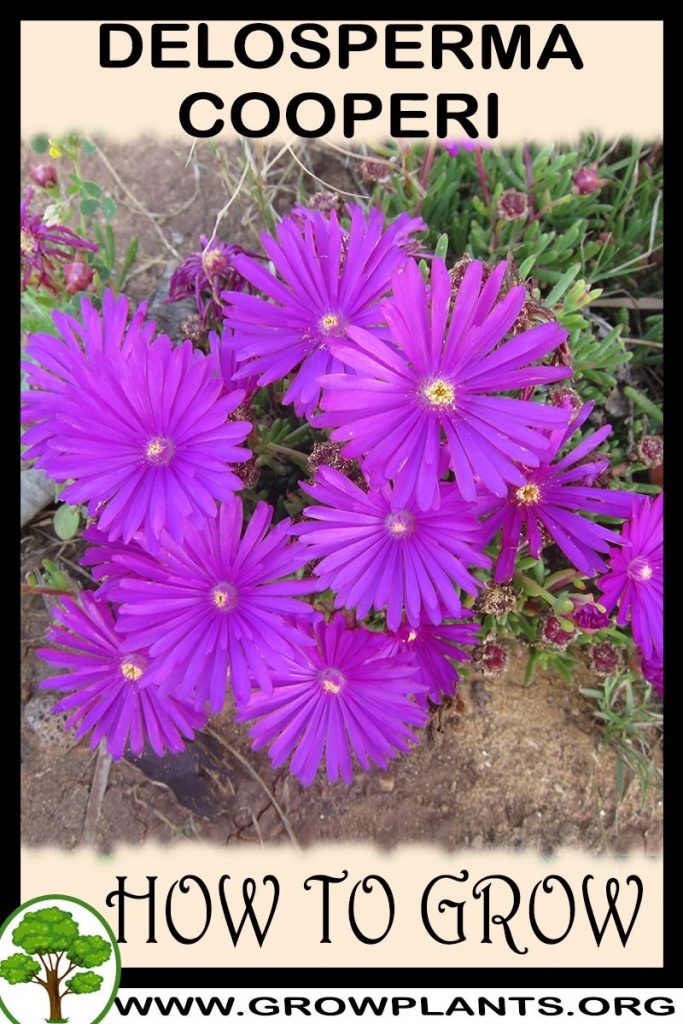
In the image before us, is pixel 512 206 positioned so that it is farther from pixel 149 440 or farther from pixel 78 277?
pixel 149 440

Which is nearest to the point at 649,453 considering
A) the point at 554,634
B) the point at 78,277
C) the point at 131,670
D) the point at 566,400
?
the point at 566,400

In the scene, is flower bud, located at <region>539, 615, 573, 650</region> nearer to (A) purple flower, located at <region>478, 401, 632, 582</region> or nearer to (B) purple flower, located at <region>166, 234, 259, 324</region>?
(A) purple flower, located at <region>478, 401, 632, 582</region>

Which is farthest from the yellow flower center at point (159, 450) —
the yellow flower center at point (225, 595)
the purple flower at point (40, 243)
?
the purple flower at point (40, 243)

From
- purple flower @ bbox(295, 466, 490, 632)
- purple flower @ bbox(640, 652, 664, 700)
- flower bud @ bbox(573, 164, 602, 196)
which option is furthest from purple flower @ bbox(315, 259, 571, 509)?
flower bud @ bbox(573, 164, 602, 196)

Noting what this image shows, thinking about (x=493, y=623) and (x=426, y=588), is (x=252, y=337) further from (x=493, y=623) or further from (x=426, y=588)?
(x=493, y=623)

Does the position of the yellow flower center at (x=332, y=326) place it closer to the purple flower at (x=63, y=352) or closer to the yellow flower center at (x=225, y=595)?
the purple flower at (x=63, y=352)

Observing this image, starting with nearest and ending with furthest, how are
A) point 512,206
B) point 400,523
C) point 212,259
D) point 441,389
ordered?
point 441,389
point 400,523
point 212,259
point 512,206

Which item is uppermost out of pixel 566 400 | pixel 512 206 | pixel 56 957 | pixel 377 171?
pixel 377 171

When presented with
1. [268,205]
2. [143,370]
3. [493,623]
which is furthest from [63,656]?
[268,205]
